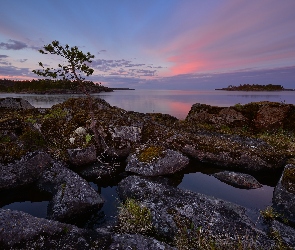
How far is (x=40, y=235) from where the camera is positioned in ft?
20.3

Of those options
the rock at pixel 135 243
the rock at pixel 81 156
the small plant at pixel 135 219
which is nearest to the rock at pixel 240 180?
the small plant at pixel 135 219

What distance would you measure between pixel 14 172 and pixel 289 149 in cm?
1911

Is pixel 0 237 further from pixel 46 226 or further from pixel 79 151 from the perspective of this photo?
pixel 79 151

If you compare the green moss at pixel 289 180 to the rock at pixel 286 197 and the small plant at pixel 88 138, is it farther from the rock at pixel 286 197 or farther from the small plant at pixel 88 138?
the small plant at pixel 88 138

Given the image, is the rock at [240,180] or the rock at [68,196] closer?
the rock at [68,196]

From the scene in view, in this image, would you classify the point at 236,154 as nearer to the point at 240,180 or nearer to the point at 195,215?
the point at 240,180

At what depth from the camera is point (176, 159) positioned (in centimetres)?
1342

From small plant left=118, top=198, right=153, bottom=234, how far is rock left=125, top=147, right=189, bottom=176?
3.93m

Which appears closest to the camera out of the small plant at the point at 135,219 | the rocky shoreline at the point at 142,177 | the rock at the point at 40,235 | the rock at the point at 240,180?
the rock at the point at 40,235

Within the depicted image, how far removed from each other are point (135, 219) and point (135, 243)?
170 cm

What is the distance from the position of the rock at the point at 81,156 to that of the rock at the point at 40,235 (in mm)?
6954

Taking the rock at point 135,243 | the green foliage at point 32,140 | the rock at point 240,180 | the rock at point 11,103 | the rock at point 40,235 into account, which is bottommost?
the rock at point 240,180

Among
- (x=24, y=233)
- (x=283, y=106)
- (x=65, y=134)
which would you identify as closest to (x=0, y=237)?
(x=24, y=233)

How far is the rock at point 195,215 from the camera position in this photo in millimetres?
7051
